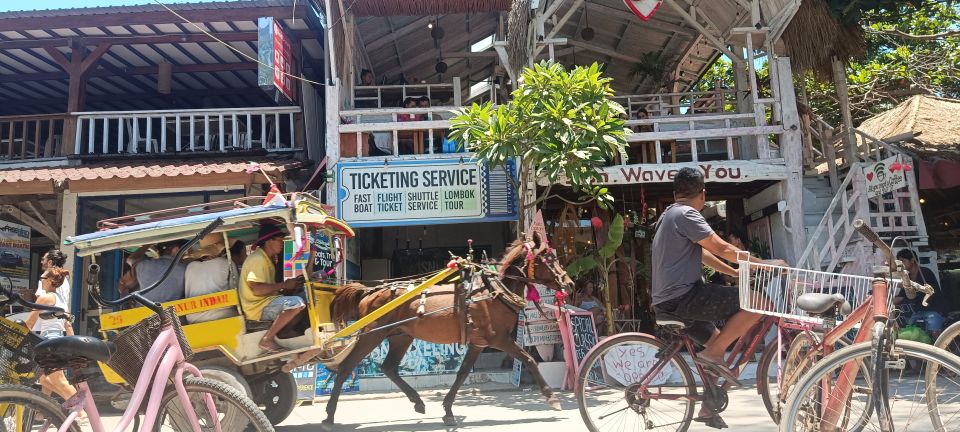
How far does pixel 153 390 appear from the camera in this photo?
9.77 ft

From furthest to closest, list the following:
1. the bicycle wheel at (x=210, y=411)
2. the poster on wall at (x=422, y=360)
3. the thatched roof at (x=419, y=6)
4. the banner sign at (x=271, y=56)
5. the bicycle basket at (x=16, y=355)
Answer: the thatched roof at (x=419, y=6) → the banner sign at (x=271, y=56) → the poster on wall at (x=422, y=360) → the bicycle basket at (x=16, y=355) → the bicycle wheel at (x=210, y=411)

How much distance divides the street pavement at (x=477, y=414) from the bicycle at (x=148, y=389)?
125 inches

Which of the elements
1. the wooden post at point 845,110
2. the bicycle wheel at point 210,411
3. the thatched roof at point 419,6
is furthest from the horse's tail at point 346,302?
the wooden post at point 845,110

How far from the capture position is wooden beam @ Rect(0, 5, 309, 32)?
10.3 meters

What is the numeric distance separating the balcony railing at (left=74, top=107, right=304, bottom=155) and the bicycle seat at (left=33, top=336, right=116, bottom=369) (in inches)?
338

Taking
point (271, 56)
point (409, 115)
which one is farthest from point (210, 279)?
point (409, 115)

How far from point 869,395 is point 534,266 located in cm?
373

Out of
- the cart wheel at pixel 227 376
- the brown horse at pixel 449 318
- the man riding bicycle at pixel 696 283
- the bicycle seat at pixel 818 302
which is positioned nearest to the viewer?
the bicycle seat at pixel 818 302

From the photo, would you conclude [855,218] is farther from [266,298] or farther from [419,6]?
[266,298]

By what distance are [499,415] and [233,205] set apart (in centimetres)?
344

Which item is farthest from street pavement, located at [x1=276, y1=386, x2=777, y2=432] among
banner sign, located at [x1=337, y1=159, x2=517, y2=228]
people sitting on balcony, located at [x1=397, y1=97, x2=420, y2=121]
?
people sitting on balcony, located at [x1=397, y1=97, x2=420, y2=121]

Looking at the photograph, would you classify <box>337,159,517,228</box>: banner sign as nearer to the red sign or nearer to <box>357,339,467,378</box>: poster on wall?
<box>357,339,467,378</box>: poster on wall

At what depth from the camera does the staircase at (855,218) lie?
9367mm

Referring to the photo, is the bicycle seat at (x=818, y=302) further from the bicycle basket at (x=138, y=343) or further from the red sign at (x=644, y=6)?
the red sign at (x=644, y=6)
